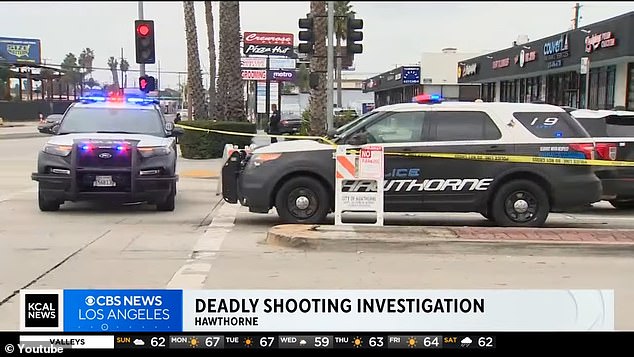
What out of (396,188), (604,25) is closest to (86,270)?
(396,188)

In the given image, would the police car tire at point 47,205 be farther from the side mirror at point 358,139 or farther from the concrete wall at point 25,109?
the concrete wall at point 25,109

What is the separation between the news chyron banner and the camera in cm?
402

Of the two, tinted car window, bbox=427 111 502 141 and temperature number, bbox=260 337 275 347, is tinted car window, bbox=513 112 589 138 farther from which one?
temperature number, bbox=260 337 275 347

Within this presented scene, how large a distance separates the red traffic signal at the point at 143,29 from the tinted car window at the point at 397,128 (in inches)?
386

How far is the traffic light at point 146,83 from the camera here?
19578 mm

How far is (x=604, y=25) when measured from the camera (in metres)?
24.0

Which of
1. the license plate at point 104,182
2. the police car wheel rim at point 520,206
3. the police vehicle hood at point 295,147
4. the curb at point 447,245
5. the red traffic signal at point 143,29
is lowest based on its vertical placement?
the curb at point 447,245

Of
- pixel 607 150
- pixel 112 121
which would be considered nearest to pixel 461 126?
pixel 607 150

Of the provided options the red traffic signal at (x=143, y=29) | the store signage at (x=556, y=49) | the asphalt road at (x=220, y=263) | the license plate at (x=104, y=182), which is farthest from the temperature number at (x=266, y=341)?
the store signage at (x=556, y=49)

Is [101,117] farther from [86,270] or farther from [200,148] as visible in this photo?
[200,148]

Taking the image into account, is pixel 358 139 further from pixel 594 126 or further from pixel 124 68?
pixel 124 68

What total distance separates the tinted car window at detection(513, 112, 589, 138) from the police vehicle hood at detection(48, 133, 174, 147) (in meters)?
5.42

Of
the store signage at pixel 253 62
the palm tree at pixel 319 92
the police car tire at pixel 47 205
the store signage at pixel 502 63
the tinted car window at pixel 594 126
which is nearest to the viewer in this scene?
the police car tire at pixel 47 205

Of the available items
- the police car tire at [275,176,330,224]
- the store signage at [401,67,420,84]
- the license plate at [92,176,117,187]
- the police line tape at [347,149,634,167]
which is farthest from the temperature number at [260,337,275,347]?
the store signage at [401,67,420,84]
